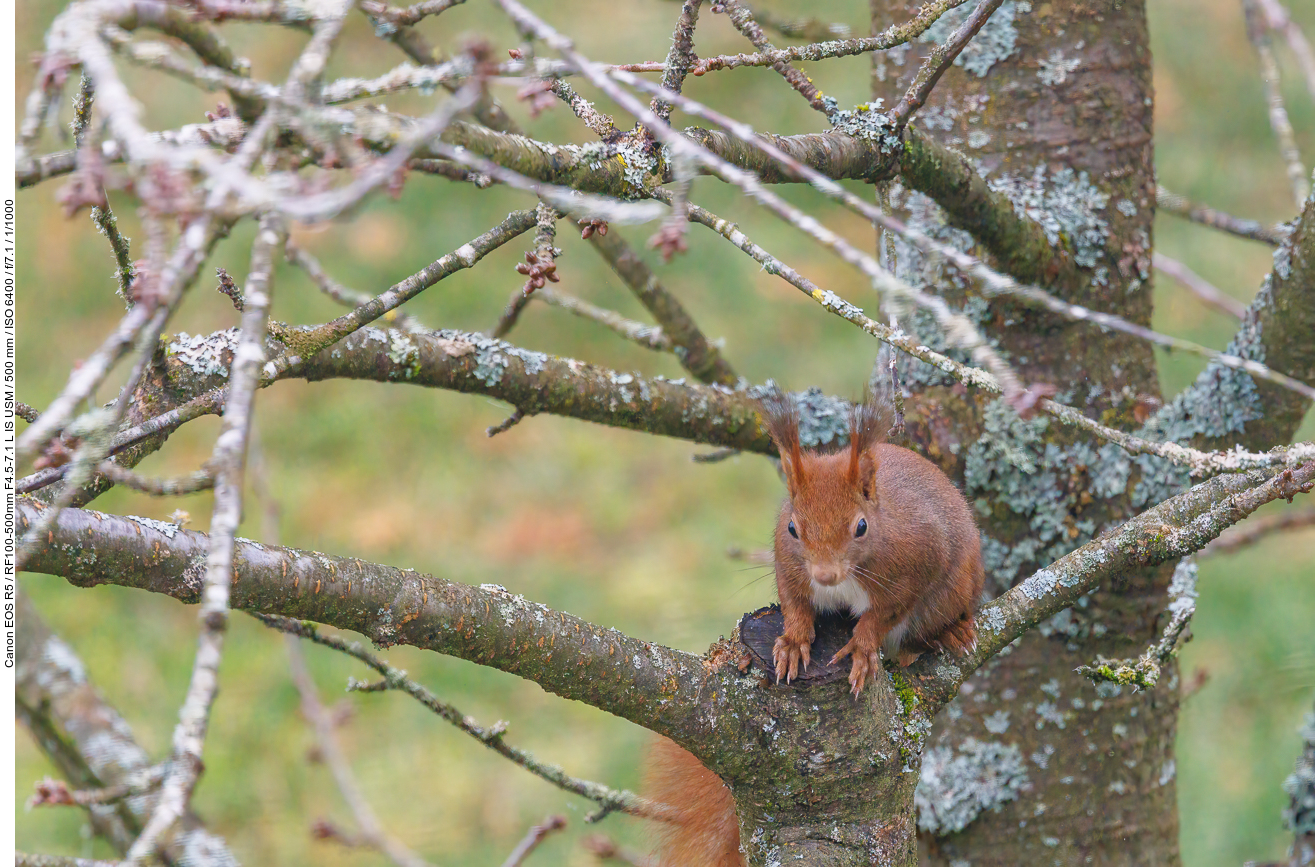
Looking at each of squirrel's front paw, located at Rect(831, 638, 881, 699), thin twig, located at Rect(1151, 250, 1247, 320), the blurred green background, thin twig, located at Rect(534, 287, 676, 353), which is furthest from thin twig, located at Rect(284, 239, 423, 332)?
thin twig, located at Rect(1151, 250, 1247, 320)

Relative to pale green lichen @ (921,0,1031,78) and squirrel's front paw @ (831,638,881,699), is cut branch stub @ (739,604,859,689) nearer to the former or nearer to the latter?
squirrel's front paw @ (831,638,881,699)

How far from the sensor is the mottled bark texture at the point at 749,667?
1.17 meters

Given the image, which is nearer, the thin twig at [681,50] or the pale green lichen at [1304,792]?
the thin twig at [681,50]

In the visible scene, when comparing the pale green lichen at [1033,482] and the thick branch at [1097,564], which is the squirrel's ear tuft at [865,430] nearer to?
the pale green lichen at [1033,482]

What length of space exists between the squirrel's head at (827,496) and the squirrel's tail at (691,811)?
13.3 inches

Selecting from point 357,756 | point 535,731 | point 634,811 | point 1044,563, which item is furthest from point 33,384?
point 1044,563

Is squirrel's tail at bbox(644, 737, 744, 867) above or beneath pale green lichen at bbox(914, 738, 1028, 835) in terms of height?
beneath

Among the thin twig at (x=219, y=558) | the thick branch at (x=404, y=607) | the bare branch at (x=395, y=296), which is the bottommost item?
the thin twig at (x=219, y=558)

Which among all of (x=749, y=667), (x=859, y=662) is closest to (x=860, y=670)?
(x=859, y=662)

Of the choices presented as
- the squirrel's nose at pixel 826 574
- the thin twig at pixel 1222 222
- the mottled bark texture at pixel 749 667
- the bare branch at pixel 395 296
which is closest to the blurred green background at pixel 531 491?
the squirrel's nose at pixel 826 574

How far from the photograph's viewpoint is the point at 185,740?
62cm

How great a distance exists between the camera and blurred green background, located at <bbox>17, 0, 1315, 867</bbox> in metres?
3.39

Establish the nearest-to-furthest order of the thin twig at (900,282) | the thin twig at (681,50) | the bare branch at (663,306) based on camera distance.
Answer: the thin twig at (900,282) → the thin twig at (681,50) → the bare branch at (663,306)

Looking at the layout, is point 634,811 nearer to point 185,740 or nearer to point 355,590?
point 355,590
